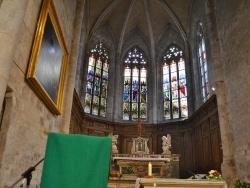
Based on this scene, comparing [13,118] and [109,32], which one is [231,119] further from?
[109,32]

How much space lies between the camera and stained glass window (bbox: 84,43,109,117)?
15031 millimetres

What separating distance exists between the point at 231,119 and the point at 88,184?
22.1ft

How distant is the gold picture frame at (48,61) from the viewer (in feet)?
14.4

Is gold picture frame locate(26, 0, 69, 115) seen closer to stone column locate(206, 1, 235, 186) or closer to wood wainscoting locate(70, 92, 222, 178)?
wood wainscoting locate(70, 92, 222, 178)

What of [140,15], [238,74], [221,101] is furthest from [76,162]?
[140,15]

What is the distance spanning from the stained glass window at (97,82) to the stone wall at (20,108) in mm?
9485

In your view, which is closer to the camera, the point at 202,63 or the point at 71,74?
the point at 71,74

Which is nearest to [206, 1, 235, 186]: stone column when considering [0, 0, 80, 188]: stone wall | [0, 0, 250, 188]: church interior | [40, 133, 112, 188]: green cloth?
[0, 0, 250, 188]: church interior

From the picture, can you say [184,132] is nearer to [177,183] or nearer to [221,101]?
[221,101]

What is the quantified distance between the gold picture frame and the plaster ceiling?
33.7ft

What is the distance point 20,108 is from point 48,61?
1580 mm

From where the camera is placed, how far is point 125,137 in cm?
1470

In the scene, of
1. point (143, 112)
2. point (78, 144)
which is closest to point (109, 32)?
point (143, 112)

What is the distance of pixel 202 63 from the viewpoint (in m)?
13.6
